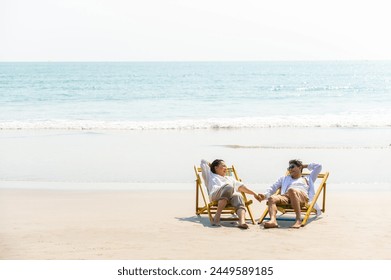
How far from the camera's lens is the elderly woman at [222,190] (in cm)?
689

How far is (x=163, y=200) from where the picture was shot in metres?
→ 8.36

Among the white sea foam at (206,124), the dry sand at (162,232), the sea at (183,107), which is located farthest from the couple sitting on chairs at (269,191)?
the sea at (183,107)

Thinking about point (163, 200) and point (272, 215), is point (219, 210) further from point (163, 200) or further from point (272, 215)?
point (163, 200)

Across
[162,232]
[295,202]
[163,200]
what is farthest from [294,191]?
[163,200]

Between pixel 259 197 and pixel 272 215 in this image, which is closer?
pixel 272 215

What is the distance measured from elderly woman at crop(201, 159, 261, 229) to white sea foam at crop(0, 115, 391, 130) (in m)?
12.6

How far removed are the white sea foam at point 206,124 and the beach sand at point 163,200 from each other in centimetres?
408

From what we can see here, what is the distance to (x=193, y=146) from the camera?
14.4 metres

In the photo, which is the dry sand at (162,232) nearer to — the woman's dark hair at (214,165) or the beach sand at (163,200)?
the beach sand at (163,200)

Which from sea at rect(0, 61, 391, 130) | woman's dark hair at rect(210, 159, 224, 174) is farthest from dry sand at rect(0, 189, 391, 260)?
sea at rect(0, 61, 391, 130)

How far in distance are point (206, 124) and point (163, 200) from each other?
1263cm

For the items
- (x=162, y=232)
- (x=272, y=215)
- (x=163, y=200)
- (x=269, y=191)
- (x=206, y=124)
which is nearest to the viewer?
(x=162, y=232)
